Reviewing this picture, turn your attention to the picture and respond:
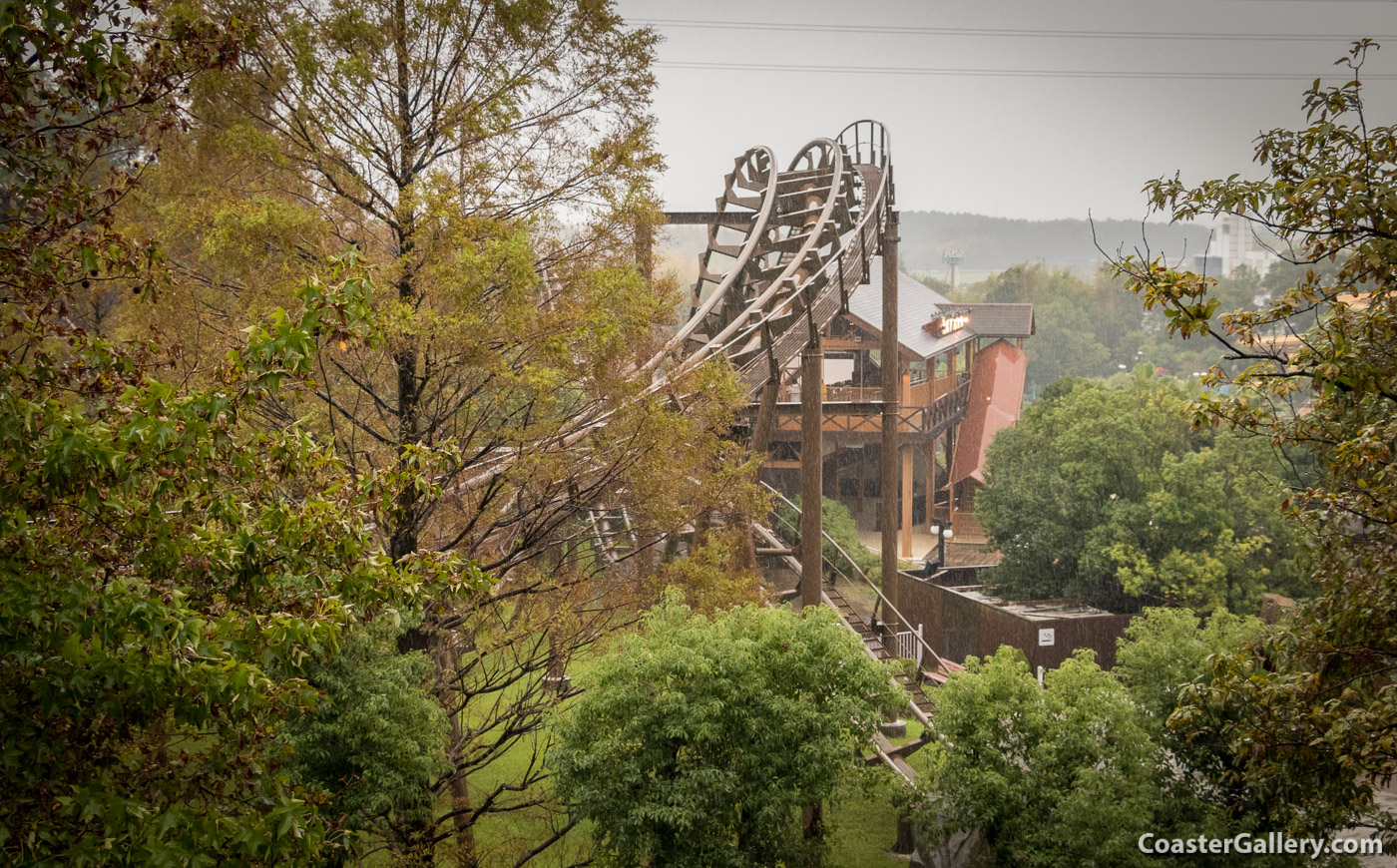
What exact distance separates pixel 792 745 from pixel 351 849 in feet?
15.0

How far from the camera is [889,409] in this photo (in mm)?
12891

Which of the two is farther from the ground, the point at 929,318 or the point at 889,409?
the point at 929,318

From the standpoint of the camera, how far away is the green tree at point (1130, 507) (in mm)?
16422

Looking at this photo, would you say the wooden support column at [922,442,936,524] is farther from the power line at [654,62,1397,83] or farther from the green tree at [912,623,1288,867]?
the power line at [654,62,1397,83]

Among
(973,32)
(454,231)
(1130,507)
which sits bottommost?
(1130,507)

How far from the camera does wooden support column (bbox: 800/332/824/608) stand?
1031cm

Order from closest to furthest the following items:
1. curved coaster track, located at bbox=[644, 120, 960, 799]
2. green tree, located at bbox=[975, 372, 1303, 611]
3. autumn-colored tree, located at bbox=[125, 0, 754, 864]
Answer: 1. autumn-colored tree, located at bbox=[125, 0, 754, 864]
2. curved coaster track, located at bbox=[644, 120, 960, 799]
3. green tree, located at bbox=[975, 372, 1303, 611]

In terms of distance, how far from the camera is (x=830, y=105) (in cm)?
8162

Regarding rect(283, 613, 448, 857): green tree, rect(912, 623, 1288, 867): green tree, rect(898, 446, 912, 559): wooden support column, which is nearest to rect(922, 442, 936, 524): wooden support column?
rect(898, 446, 912, 559): wooden support column

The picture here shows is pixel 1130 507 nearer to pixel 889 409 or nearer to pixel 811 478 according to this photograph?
pixel 889 409

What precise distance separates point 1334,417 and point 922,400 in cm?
2158

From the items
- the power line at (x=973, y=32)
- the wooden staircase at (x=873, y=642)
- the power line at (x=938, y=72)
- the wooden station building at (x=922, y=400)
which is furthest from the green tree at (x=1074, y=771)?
the power line at (x=938, y=72)

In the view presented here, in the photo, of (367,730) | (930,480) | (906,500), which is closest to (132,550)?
(367,730)

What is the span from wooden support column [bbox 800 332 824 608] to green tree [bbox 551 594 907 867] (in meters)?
2.89
